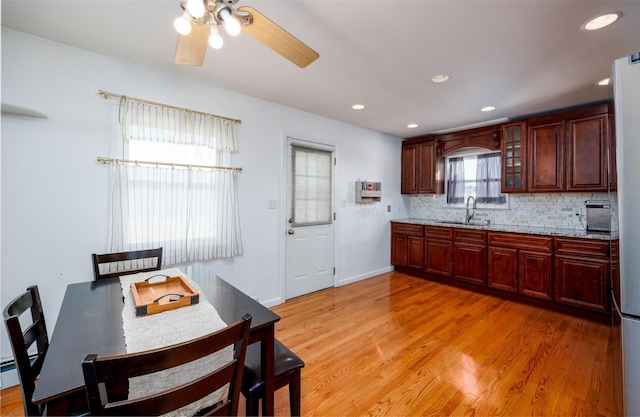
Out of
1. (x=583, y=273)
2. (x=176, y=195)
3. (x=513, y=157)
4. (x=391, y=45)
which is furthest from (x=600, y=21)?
(x=176, y=195)

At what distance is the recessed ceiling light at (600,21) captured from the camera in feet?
5.59

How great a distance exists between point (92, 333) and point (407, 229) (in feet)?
14.3

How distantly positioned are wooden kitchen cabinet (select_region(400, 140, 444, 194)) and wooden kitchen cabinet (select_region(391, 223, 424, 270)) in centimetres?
74

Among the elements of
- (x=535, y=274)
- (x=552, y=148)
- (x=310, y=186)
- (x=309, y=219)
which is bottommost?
(x=535, y=274)

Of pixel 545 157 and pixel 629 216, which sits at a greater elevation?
pixel 545 157

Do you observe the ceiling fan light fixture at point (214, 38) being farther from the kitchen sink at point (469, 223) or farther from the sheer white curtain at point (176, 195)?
the kitchen sink at point (469, 223)

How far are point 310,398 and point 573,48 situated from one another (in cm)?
319

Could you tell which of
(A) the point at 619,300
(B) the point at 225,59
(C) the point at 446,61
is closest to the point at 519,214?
(C) the point at 446,61

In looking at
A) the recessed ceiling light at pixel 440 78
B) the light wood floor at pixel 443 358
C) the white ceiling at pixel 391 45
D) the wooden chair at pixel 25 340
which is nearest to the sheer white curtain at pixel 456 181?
the white ceiling at pixel 391 45

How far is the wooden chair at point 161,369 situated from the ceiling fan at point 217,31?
4.33 ft

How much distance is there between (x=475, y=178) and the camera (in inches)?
177

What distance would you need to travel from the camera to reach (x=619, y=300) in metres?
1.27

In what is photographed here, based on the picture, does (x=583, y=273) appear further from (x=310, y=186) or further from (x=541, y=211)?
(x=310, y=186)

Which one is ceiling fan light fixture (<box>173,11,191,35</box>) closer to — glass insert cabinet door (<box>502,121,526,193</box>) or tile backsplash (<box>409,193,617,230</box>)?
glass insert cabinet door (<box>502,121,526,193</box>)
